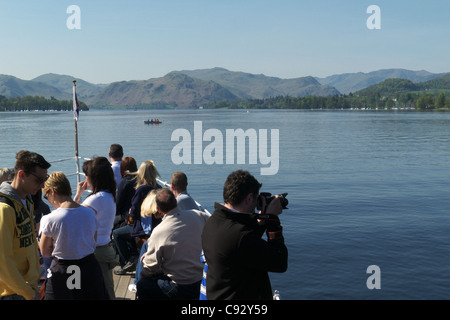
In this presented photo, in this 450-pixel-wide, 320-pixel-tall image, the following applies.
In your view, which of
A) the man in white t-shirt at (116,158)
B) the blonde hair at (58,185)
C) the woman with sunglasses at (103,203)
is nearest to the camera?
the blonde hair at (58,185)

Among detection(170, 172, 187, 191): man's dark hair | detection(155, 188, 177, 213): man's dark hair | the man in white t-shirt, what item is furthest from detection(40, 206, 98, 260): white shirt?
the man in white t-shirt

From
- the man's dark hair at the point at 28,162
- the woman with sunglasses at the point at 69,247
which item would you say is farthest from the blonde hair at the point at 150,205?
the man's dark hair at the point at 28,162

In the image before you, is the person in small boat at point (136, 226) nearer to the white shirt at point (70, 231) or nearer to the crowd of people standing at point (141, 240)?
the crowd of people standing at point (141, 240)

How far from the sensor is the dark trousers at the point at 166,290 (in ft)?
20.4

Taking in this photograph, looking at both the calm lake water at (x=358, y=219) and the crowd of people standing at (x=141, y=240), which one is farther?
the calm lake water at (x=358, y=219)

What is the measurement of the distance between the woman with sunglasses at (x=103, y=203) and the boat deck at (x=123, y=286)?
1011mm

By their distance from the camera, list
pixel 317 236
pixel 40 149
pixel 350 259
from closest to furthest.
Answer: pixel 350 259
pixel 317 236
pixel 40 149

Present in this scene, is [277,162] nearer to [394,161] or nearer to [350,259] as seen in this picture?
[394,161]

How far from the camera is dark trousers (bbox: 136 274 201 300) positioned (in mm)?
6227

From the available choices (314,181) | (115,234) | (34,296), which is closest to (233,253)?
(34,296)

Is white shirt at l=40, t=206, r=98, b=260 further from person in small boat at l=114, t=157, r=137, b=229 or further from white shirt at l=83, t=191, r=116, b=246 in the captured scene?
person in small boat at l=114, t=157, r=137, b=229

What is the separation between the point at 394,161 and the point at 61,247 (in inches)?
1921

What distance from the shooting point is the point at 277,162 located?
51.1m

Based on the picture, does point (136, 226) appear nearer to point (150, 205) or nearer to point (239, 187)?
point (150, 205)
